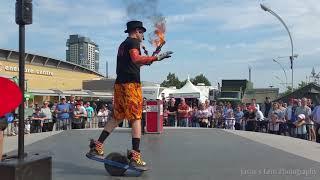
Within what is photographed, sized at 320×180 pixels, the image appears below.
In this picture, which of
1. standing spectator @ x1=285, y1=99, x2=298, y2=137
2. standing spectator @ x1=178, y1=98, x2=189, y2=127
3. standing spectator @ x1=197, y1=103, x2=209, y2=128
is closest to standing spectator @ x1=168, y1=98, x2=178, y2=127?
standing spectator @ x1=178, y1=98, x2=189, y2=127

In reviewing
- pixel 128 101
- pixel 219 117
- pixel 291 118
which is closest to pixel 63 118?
pixel 219 117

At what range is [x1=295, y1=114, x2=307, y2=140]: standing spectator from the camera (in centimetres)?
1570

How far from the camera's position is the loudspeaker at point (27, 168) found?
5270mm

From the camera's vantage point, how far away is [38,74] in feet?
216

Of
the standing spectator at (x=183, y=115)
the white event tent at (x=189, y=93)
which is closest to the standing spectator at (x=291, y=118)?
the standing spectator at (x=183, y=115)

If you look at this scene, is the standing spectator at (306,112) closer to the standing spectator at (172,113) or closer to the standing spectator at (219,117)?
the standing spectator at (219,117)

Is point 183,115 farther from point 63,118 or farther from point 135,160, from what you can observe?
point 135,160

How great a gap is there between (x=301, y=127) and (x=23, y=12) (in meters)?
11.8

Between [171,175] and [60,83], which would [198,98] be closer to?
[171,175]

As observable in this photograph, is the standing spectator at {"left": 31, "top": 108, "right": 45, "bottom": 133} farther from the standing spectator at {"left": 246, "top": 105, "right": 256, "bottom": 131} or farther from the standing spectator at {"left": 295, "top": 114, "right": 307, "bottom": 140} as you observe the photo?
the standing spectator at {"left": 295, "top": 114, "right": 307, "bottom": 140}

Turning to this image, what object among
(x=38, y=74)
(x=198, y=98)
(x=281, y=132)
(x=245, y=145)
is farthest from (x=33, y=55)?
(x=245, y=145)

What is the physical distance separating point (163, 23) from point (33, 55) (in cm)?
5925

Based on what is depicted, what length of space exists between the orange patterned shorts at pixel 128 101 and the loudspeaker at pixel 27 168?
141 cm

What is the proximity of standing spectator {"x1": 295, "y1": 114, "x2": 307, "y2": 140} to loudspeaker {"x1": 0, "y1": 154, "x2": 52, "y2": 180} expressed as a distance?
11351 millimetres
